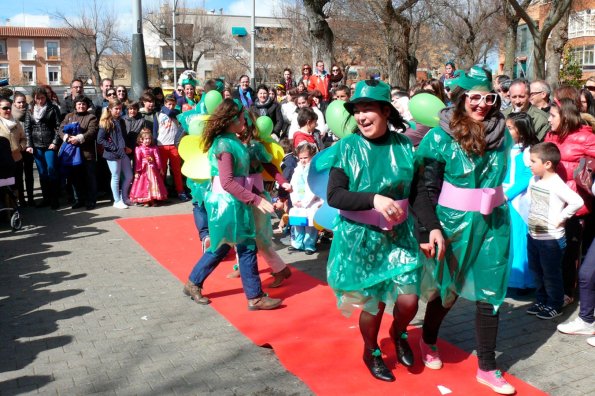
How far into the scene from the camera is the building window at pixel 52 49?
258ft

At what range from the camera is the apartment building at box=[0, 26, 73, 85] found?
76.8 m

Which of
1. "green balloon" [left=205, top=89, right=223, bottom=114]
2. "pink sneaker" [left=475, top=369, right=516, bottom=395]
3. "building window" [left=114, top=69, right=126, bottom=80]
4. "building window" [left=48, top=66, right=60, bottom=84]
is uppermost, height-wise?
"building window" [left=48, top=66, right=60, bottom=84]

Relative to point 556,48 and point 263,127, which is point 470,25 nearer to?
point 556,48

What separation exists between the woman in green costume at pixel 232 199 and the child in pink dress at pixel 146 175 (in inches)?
198

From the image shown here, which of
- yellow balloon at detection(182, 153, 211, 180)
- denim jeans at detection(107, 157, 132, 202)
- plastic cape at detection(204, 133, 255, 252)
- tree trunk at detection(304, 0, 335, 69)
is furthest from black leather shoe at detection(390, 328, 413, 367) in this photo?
tree trunk at detection(304, 0, 335, 69)

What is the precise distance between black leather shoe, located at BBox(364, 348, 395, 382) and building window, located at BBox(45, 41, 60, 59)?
274 feet

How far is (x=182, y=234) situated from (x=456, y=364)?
4895 mm

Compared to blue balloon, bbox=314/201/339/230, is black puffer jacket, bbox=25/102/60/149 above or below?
above

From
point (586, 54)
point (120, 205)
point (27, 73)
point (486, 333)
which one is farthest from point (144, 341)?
point (27, 73)

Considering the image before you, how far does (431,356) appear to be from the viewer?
4168 millimetres

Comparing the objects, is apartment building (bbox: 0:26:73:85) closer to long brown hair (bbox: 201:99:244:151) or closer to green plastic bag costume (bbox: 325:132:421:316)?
long brown hair (bbox: 201:99:244:151)

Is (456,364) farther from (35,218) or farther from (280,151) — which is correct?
(35,218)

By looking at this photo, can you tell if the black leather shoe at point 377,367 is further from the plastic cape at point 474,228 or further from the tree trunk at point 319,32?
the tree trunk at point 319,32

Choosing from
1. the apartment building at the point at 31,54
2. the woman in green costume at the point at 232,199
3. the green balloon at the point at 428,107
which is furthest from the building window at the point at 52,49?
the green balloon at the point at 428,107
